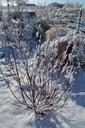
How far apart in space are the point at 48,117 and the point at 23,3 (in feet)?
49.5

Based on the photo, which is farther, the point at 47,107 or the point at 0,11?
the point at 0,11

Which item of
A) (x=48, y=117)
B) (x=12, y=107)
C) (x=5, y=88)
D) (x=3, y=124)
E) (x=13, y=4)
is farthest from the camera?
(x=13, y=4)

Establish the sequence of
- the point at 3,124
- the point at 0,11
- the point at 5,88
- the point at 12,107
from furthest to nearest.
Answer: the point at 0,11 < the point at 5,88 < the point at 12,107 < the point at 3,124

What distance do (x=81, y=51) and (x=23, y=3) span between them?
13.3 m

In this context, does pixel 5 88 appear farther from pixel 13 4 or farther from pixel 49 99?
pixel 13 4

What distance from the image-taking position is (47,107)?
9.01 ft

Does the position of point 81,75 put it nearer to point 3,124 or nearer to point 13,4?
point 3,124

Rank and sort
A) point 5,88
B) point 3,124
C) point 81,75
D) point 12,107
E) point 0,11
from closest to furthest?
point 3,124
point 12,107
point 5,88
point 81,75
point 0,11

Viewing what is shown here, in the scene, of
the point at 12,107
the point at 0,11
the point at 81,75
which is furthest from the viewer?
the point at 0,11

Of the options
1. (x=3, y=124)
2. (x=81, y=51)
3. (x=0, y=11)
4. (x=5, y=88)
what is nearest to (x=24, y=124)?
(x=3, y=124)

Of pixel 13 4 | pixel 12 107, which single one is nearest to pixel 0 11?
pixel 13 4

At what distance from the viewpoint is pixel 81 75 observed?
4137 mm

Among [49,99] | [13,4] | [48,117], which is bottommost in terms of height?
[48,117]

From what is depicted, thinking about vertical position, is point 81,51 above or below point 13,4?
below
